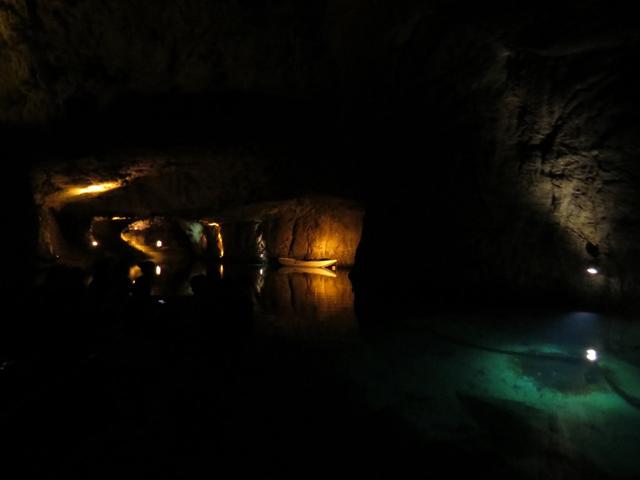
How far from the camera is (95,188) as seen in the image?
1509cm

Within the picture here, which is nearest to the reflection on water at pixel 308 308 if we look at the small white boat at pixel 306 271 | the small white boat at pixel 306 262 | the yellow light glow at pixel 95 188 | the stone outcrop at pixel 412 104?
the stone outcrop at pixel 412 104

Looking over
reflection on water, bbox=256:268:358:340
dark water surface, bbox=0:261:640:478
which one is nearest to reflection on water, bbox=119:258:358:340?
reflection on water, bbox=256:268:358:340

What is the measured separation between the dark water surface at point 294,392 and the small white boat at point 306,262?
11976 mm

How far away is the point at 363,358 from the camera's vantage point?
5207mm

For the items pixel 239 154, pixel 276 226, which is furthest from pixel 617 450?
pixel 276 226

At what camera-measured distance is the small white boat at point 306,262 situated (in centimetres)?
1884

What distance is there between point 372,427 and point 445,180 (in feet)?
22.1

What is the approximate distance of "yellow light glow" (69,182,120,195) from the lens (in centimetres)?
1468

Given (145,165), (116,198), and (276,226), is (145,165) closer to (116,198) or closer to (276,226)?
(116,198)

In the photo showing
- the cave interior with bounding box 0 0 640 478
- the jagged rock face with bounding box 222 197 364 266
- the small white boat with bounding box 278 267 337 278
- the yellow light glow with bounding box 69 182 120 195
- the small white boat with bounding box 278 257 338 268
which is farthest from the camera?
the small white boat with bounding box 278 257 338 268

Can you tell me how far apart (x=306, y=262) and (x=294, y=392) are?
1517 centimetres

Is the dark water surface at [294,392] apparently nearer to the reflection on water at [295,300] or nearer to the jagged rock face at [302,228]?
the reflection on water at [295,300]

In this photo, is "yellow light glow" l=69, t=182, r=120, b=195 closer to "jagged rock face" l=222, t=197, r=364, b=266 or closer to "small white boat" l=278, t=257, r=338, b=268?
"jagged rock face" l=222, t=197, r=364, b=266

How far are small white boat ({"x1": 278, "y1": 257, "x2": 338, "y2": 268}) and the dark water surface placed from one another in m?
12.0
